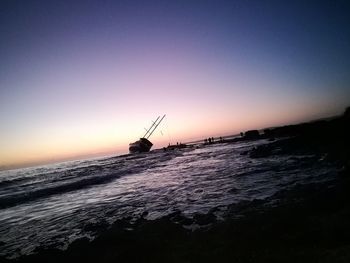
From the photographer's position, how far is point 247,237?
21.0 ft

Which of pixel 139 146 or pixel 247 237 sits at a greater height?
pixel 139 146

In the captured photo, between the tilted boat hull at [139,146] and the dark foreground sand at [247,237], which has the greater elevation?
the tilted boat hull at [139,146]

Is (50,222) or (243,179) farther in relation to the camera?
(243,179)

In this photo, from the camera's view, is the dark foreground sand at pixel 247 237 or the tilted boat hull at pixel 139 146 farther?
the tilted boat hull at pixel 139 146

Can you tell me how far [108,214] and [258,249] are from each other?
7465 mm

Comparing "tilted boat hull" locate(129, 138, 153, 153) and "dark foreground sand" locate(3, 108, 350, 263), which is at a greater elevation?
"tilted boat hull" locate(129, 138, 153, 153)

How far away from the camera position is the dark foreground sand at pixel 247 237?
5.32 metres

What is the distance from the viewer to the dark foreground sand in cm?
532

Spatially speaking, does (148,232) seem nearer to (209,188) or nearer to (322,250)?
(322,250)

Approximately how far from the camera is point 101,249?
24.3 feet

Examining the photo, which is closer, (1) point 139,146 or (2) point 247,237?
(2) point 247,237

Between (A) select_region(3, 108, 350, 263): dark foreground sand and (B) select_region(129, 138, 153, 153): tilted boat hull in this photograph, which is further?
(B) select_region(129, 138, 153, 153): tilted boat hull

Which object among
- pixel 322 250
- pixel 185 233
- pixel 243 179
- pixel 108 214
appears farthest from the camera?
pixel 243 179

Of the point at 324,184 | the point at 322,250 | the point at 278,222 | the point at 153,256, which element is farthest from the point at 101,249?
the point at 324,184
